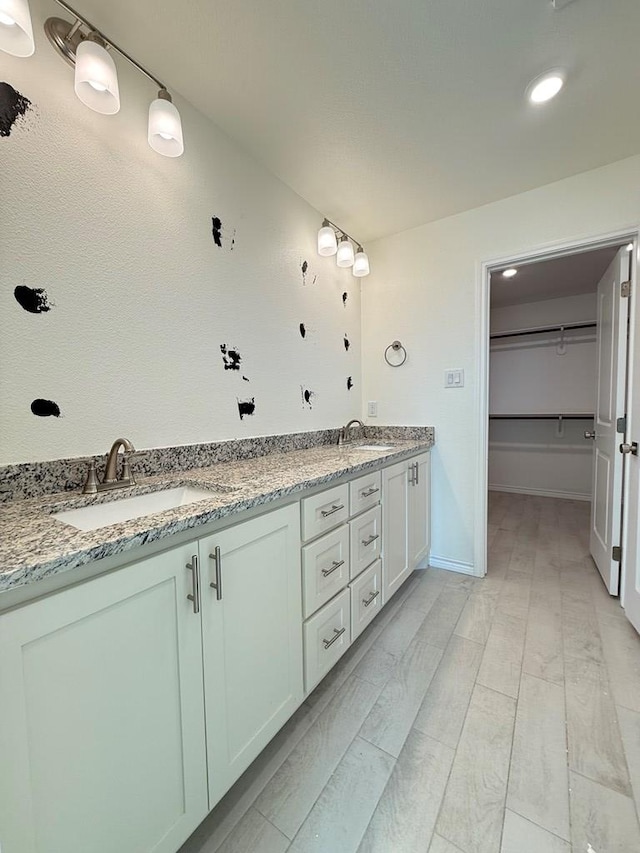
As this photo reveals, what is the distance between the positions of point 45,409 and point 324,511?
0.93 metres

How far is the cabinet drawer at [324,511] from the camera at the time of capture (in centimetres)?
116

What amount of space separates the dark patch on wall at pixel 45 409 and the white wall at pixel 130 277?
0.01 metres

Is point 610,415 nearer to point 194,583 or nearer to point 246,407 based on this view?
point 246,407

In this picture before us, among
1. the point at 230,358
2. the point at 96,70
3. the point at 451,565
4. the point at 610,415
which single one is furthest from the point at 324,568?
the point at 610,415

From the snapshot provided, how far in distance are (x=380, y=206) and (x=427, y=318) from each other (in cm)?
75

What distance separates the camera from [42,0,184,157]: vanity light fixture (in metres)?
0.94

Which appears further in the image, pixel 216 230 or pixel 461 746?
pixel 216 230

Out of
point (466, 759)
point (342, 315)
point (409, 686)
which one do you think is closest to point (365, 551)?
point (409, 686)

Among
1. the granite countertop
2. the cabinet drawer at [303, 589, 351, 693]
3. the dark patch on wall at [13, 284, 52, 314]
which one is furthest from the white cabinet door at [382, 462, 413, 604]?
the dark patch on wall at [13, 284, 52, 314]

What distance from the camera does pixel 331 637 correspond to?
4.27 feet

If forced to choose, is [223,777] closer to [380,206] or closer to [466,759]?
[466,759]

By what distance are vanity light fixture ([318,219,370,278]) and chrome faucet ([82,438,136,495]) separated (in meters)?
1.53

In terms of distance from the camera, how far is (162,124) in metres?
1.11

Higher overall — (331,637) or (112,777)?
(112,777)
